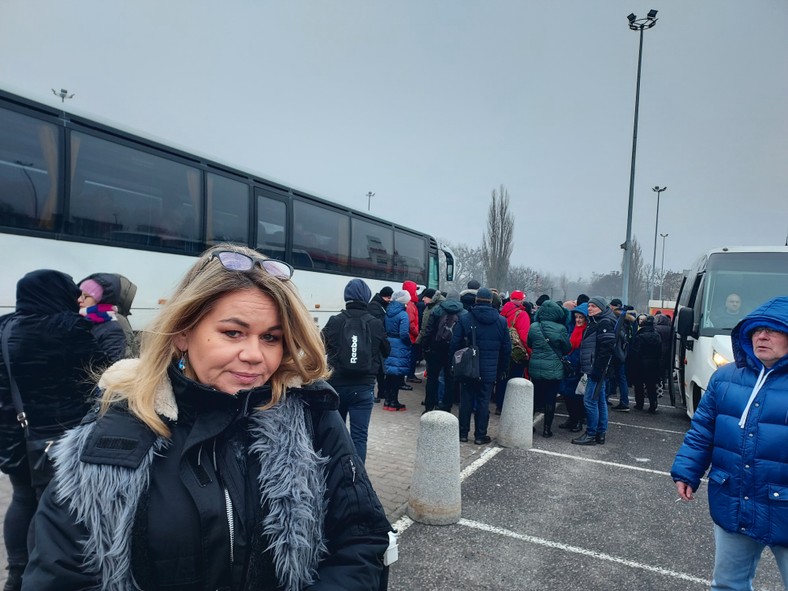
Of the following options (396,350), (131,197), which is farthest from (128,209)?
(396,350)

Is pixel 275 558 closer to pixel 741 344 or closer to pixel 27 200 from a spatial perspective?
pixel 741 344

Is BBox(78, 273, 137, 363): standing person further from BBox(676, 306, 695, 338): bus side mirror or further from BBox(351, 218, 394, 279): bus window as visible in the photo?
BBox(351, 218, 394, 279): bus window

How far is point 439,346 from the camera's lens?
7883mm

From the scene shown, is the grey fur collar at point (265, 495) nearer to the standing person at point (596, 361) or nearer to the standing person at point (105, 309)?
the standing person at point (105, 309)

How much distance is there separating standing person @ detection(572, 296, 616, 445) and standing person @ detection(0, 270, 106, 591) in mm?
6018

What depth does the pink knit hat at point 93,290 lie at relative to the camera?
148 inches

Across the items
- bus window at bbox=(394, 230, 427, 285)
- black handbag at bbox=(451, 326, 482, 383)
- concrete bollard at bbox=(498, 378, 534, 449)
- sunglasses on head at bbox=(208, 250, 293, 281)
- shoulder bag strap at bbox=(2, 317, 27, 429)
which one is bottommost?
concrete bollard at bbox=(498, 378, 534, 449)

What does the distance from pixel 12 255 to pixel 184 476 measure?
6.09 meters

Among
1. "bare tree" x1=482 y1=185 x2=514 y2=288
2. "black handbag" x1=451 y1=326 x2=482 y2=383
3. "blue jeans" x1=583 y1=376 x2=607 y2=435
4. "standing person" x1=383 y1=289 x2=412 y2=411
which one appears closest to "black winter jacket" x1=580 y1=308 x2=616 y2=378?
"blue jeans" x1=583 y1=376 x2=607 y2=435

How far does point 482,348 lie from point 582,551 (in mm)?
3081

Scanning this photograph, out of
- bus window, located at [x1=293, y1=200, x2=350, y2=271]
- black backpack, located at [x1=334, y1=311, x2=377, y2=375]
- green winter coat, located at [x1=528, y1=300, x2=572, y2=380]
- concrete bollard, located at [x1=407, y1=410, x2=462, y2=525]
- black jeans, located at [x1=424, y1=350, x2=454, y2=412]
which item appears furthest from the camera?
bus window, located at [x1=293, y1=200, x2=350, y2=271]

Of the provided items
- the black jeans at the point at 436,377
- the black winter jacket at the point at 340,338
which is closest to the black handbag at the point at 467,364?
the black jeans at the point at 436,377

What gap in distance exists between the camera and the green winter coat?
7.07m

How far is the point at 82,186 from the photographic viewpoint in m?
6.54
